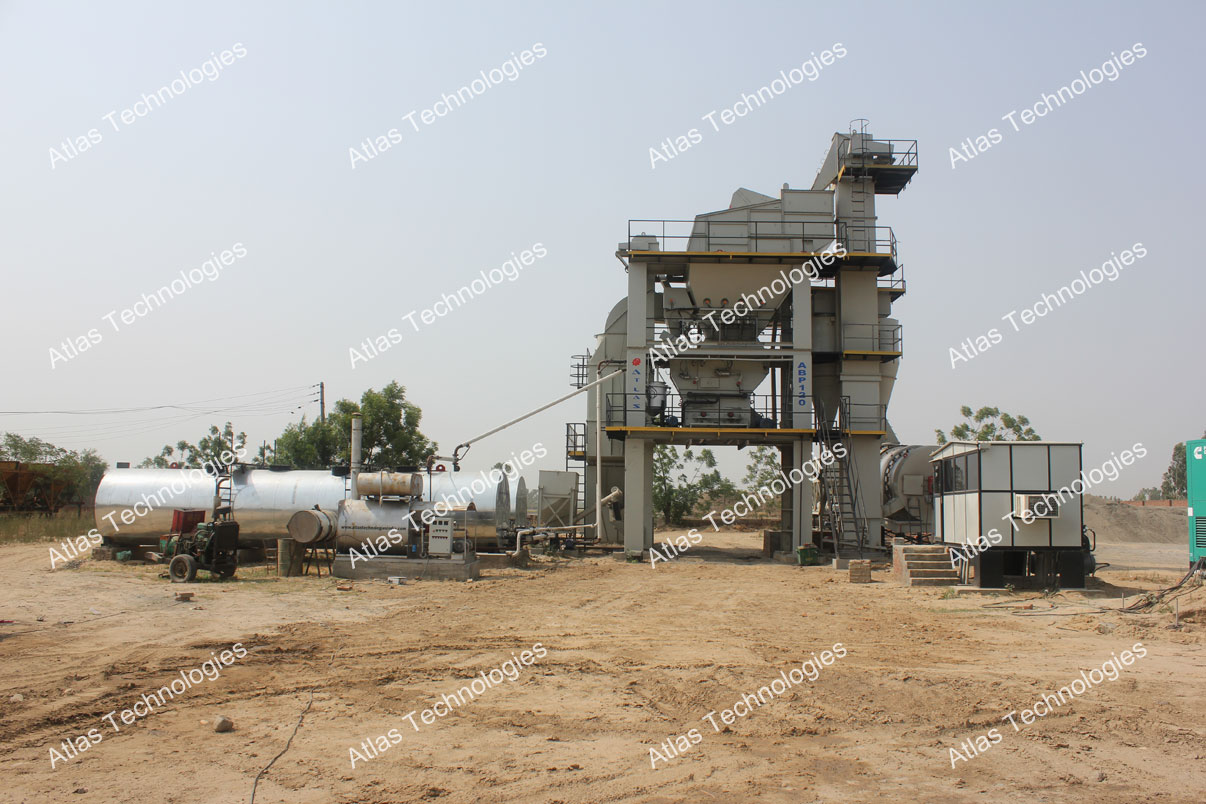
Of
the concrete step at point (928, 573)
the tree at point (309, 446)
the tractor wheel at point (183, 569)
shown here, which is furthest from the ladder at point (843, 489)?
the tree at point (309, 446)

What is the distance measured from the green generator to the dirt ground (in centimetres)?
468

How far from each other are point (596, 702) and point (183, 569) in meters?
13.6

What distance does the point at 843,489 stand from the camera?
2978cm

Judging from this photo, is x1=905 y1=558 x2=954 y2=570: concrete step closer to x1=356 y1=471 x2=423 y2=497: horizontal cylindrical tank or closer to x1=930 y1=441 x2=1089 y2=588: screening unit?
x1=930 y1=441 x2=1089 y2=588: screening unit

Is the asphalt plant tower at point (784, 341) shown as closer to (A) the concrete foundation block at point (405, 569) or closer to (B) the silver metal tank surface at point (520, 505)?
(B) the silver metal tank surface at point (520, 505)

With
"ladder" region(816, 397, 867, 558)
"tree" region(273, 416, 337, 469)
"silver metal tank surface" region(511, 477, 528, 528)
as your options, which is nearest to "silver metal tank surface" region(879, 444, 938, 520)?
"ladder" region(816, 397, 867, 558)

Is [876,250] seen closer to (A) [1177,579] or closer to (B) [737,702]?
(A) [1177,579]

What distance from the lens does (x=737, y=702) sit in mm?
8305

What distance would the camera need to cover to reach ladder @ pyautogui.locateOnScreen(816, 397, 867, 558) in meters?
28.9

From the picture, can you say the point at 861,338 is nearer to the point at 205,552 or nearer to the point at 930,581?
the point at 930,581

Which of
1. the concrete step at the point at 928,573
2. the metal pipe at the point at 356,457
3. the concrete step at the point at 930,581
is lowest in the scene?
the concrete step at the point at 930,581

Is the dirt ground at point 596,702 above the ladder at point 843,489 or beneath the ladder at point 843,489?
beneath

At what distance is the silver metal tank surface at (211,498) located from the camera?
74.8 feet

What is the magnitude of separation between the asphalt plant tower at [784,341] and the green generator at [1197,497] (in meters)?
11.0
